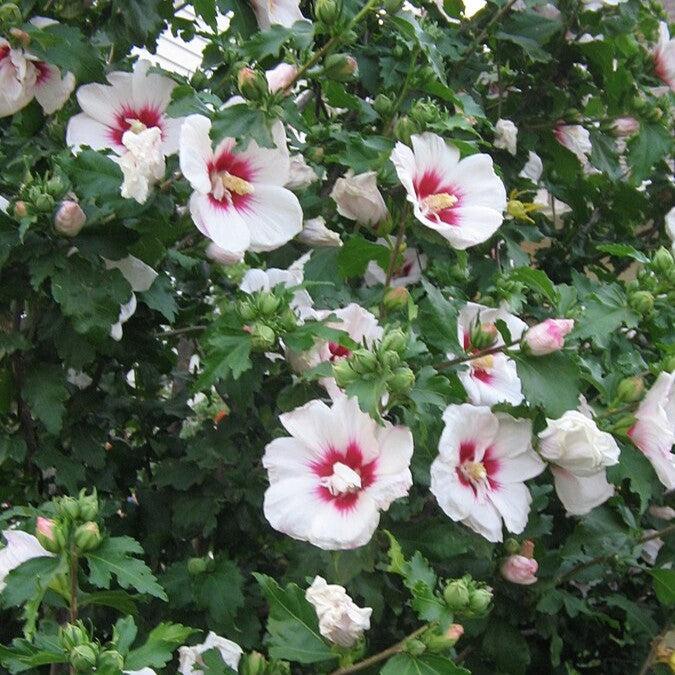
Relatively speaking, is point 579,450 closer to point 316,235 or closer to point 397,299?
point 397,299

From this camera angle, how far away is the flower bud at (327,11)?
1.09 m

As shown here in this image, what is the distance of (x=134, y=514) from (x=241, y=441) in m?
0.22

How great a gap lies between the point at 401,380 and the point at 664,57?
114 centimetres

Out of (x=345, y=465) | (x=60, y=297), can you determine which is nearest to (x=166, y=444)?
(x=60, y=297)

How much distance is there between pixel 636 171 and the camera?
67.1 inches

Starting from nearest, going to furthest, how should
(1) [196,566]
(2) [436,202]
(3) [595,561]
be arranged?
(2) [436,202], (1) [196,566], (3) [595,561]

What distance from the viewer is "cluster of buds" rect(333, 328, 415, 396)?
96cm

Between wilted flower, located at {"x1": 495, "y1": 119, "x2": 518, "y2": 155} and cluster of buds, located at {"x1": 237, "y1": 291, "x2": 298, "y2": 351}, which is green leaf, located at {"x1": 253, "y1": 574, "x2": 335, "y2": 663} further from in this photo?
wilted flower, located at {"x1": 495, "y1": 119, "x2": 518, "y2": 155}

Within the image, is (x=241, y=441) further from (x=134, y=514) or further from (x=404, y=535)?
(x=404, y=535)

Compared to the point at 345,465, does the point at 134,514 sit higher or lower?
lower

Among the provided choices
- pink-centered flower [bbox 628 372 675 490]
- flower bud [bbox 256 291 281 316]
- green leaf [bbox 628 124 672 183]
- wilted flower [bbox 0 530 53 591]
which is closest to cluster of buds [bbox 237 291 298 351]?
flower bud [bbox 256 291 281 316]

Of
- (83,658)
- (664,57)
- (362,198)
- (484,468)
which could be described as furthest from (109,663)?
(664,57)

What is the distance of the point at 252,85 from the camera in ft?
3.46

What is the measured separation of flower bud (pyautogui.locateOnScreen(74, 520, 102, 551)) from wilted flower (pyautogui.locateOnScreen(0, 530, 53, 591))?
2.5 inches
